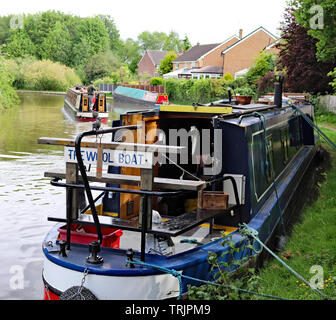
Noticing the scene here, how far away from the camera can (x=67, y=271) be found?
14.8 ft

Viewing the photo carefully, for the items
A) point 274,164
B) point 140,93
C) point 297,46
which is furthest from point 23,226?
Answer: point 140,93

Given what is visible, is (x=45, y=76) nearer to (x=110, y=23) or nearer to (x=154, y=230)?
(x=110, y=23)

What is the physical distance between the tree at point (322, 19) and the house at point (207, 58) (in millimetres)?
43980

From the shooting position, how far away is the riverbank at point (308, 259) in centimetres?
530

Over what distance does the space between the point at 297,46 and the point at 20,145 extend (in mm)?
14294

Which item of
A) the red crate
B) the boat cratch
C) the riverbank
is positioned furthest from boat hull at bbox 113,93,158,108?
the red crate

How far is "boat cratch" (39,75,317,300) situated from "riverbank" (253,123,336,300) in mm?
393

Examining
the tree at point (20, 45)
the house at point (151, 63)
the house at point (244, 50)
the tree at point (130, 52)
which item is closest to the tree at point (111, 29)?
the tree at point (130, 52)

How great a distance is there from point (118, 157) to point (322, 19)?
8622 mm

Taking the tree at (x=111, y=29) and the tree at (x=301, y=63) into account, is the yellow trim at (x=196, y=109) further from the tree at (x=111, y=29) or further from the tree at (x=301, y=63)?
the tree at (x=111, y=29)

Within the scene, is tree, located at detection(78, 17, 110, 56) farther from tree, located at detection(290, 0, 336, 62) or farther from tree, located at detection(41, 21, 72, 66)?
tree, located at detection(290, 0, 336, 62)

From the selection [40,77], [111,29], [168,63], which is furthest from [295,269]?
[111,29]

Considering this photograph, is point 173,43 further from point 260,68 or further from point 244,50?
point 260,68

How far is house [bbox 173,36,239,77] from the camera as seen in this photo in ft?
187
